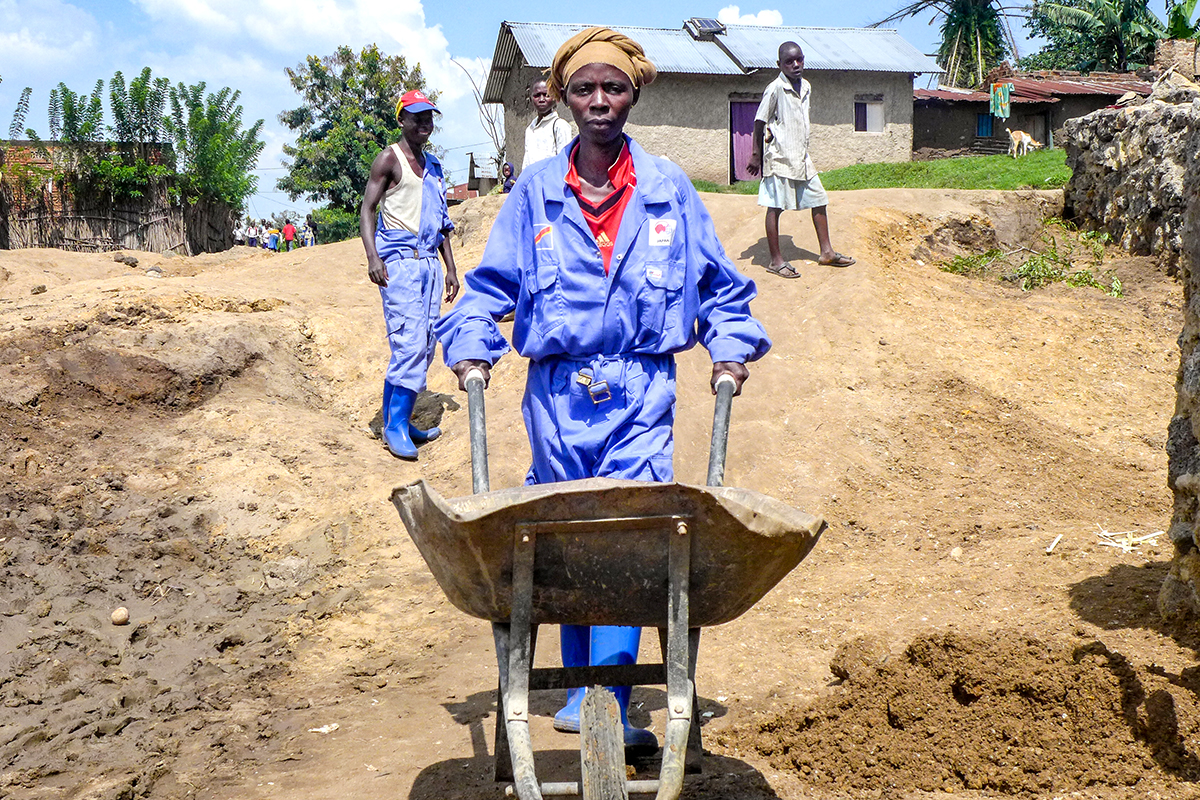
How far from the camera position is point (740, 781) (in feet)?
9.71

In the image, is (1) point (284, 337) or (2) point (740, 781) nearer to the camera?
(2) point (740, 781)

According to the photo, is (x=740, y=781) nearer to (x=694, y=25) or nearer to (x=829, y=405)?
(x=829, y=405)

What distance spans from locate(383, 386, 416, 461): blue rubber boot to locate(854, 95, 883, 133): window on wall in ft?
57.0

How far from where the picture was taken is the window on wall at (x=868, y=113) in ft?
71.9

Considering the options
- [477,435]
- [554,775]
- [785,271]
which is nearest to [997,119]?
[785,271]

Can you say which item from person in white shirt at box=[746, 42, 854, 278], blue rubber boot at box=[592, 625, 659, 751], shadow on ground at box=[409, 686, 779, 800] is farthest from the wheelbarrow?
person in white shirt at box=[746, 42, 854, 278]

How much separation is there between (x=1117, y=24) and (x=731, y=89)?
17000 millimetres

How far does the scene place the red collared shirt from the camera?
2.99 m

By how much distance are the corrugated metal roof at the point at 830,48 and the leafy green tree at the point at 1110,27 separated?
1132 centimetres

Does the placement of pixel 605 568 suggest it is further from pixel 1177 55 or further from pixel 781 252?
pixel 1177 55

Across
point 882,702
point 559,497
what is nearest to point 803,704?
point 882,702

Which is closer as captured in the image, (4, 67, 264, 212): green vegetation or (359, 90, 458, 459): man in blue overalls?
(359, 90, 458, 459): man in blue overalls

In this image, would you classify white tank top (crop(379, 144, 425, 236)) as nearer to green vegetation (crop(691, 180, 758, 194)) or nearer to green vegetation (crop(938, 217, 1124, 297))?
green vegetation (crop(938, 217, 1124, 297))

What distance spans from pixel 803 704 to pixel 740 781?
64 cm
